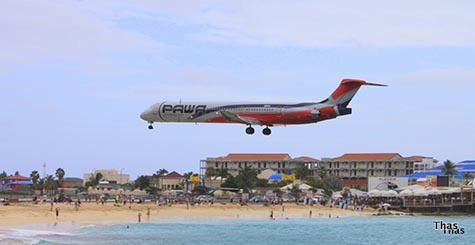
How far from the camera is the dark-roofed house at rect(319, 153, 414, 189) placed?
176 metres

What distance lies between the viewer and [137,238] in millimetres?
57875

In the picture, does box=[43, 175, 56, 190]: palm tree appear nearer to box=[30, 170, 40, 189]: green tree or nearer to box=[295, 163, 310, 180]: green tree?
box=[30, 170, 40, 189]: green tree

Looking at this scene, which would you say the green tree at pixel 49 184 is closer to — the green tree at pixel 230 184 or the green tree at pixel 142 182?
the green tree at pixel 142 182

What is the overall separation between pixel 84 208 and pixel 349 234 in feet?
77.0

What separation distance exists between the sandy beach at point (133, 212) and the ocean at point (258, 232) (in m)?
2.62

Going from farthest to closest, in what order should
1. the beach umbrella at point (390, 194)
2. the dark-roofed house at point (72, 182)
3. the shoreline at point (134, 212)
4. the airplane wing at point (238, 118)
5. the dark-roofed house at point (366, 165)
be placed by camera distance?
1. the dark-roofed house at point (72, 182)
2. the dark-roofed house at point (366, 165)
3. the beach umbrella at point (390, 194)
4. the shoreline at point (134, 212)
5. the airplane wing at point (238, 118)

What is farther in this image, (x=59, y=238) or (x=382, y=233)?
(x=382, y=233)

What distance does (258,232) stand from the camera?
6988cm

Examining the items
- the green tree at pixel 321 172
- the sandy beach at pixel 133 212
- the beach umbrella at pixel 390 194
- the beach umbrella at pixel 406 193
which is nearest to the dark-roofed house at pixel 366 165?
the green tree at pixel 321 172

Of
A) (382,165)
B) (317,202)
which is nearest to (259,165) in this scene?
(382,165)

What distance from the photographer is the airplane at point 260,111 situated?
5684cm

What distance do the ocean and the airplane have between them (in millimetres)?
8406

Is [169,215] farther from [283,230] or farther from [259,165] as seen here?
[259,165]

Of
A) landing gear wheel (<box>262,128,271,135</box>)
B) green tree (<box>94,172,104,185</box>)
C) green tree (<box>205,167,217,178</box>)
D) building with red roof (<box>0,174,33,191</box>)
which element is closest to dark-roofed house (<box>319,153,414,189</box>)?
green tree (<box>205,167,217,178</box>)
